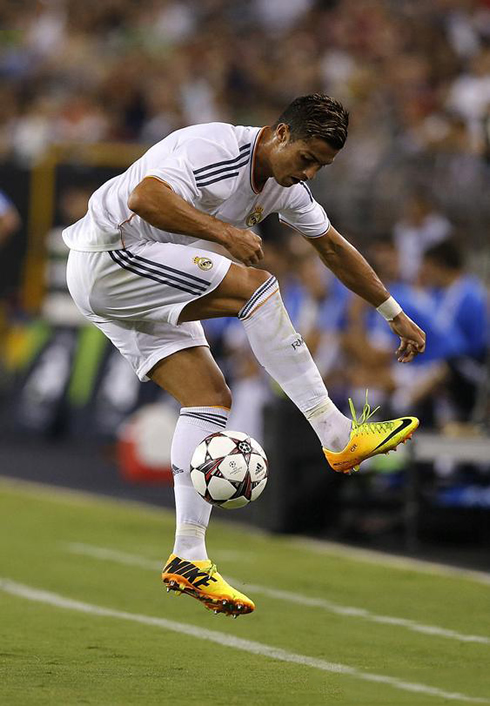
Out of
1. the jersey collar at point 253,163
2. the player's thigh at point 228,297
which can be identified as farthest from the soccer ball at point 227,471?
the jersey collar at point 253,163

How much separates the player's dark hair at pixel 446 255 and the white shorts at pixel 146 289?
4997 mm

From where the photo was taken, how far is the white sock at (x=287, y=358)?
6.46 m

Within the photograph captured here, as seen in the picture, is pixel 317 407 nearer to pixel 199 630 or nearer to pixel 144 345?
pixel 144 345

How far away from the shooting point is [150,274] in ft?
21.3

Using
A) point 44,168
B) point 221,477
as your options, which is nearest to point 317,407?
point 221,477

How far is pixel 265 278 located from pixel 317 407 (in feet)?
2.17

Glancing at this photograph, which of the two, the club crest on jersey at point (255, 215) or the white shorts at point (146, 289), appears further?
the club crest on jersey at point (255, 215)

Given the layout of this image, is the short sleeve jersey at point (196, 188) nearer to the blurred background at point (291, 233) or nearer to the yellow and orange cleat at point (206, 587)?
the yellow and orange cleat at point (206, 587)

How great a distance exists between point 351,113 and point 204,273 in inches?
416

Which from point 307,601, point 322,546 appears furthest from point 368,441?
point 322,546

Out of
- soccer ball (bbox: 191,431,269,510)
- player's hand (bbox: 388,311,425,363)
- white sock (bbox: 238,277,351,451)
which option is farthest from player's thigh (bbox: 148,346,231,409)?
player's hand (bbox: 388,311,425,363)

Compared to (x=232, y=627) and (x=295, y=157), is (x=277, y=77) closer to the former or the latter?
(x=232, y=627)

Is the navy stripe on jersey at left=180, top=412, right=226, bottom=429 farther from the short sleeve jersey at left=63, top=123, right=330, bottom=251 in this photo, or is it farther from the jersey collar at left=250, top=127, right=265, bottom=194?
the jersey collar at left=250, top=127, right=265, bottom=194

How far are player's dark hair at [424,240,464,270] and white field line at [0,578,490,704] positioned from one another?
15.0 ft
